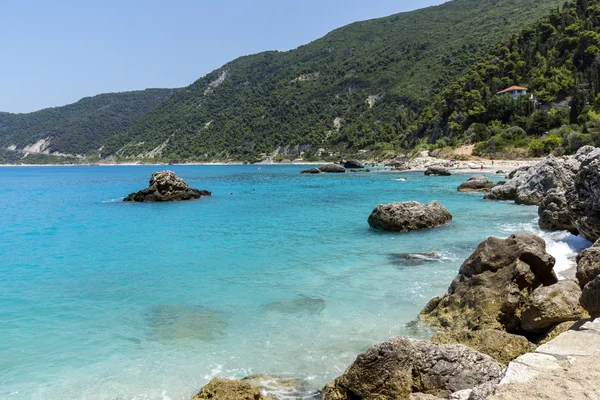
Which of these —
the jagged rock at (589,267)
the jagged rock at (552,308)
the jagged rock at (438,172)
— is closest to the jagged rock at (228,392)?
the jagged rock at (552,308)

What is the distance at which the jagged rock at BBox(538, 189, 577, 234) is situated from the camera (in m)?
18.9

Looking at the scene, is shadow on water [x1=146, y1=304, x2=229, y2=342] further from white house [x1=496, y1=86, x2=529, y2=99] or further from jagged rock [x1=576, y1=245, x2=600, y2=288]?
white house [x1=496, y1=86, x2=529, y2=99]

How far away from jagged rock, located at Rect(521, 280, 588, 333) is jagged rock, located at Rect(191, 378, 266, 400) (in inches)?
199

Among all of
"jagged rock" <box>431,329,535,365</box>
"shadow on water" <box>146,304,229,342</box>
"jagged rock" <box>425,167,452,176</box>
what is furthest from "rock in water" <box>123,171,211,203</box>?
"jagged rock" <box>425,167,452,176</box>

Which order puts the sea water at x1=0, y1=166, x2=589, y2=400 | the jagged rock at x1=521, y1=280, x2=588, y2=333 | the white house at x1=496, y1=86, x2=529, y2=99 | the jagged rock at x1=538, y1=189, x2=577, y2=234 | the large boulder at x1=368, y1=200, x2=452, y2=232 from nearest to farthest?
the jagged rock at x1=521, y1=280, x2=588, y2=333
the sea water at x1=0, y1=166, x2=589, y2=400
the jagged rock at x1=538, y1=189, x2=577, y2=234
the large boulder at x1=368, y1=200, x2=452, y2=232
the white house at x1=496, y1=86, x2=529, y2=99

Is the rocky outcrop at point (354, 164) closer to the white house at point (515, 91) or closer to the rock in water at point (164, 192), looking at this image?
the white house at point (515, 91)

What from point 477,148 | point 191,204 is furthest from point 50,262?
point 477,148

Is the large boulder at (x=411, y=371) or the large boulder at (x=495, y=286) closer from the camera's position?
the large boulder at (x=411, y=371)

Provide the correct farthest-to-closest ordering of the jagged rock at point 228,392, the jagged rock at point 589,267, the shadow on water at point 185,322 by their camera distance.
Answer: the shadow on water at point 185,322 < the jagged rock at point 589,267 < the jagged rock at point 228,392

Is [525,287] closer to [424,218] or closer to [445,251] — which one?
[445,251]

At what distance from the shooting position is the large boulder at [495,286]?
906 cm

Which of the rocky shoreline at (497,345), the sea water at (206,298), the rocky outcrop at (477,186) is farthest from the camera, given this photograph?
the rocky outcrop at (477,186)

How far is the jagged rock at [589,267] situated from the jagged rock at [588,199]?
299 inches

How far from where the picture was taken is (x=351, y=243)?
790 inches
